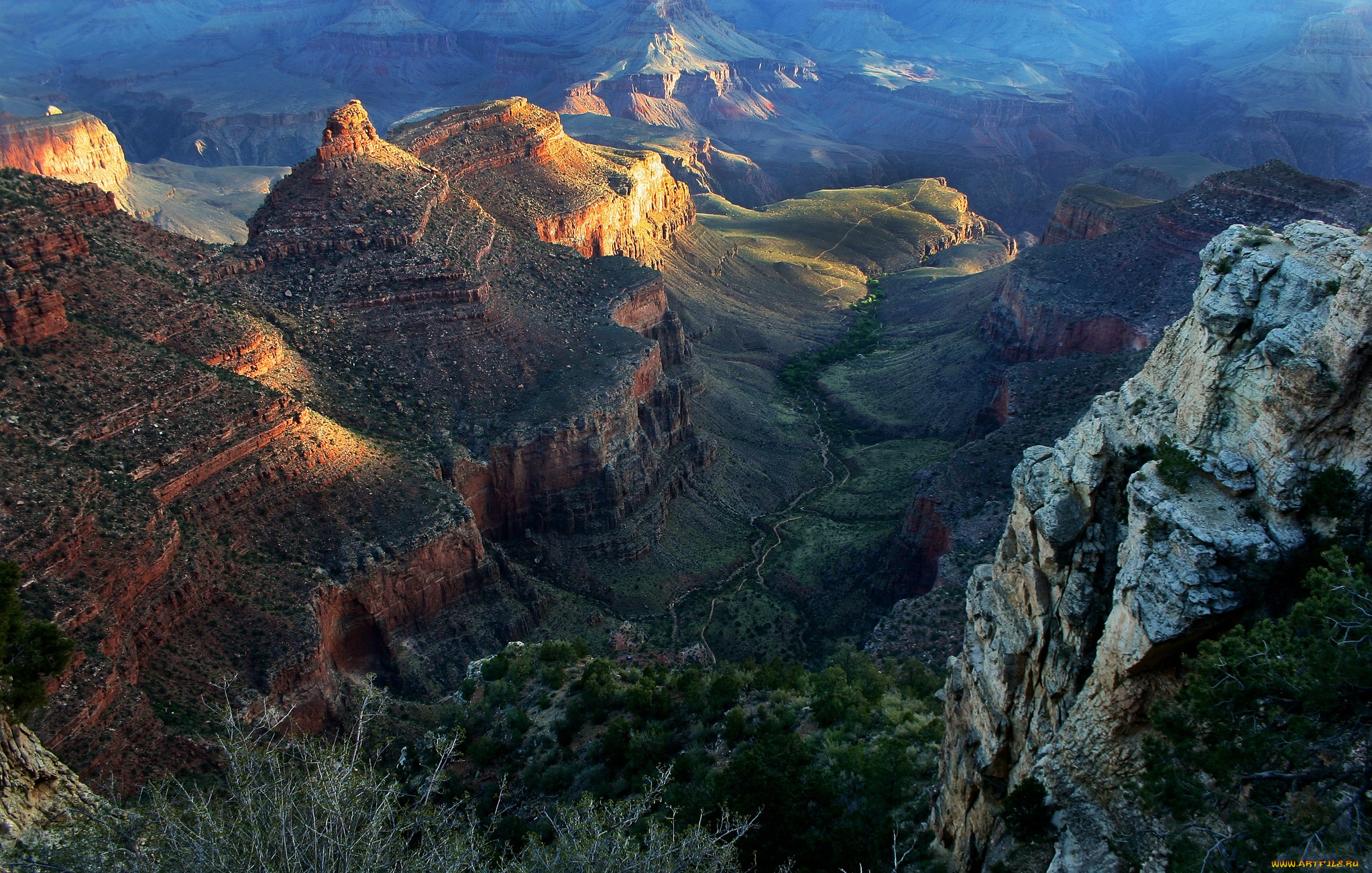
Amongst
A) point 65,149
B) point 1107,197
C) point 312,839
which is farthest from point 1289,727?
point 65,149

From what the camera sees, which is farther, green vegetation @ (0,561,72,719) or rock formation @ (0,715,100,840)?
green vegetation @ (0,561,72,719)

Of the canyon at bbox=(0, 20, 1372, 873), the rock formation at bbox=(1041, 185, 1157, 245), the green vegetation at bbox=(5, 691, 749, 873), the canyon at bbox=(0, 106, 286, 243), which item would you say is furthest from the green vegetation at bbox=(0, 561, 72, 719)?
the canyon at bbox=(0, 106, 286, 243)

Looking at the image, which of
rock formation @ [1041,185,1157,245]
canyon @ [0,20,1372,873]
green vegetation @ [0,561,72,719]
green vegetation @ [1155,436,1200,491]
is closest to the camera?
green vegetation @ [1155,436,1200,491]

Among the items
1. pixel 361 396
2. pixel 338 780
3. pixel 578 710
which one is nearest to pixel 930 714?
pixel 578 710

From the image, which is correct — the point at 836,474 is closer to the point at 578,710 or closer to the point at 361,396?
the point at 361,396

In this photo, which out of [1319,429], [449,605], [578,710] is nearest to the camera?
[1319,429]

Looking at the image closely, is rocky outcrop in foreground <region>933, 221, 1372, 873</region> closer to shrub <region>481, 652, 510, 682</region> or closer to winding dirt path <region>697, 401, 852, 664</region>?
shrub <region>481, 652, 510, 682</region>
